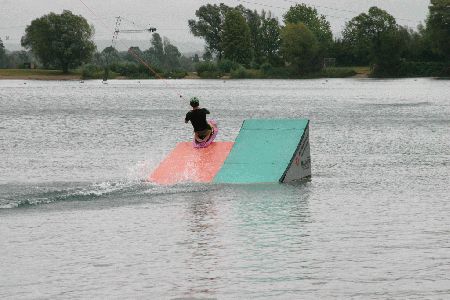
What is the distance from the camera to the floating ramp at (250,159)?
78.3ft

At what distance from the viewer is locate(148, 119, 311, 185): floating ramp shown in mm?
23859

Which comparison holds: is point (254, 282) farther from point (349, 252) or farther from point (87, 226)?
point (87, 226)

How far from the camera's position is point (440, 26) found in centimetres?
19150

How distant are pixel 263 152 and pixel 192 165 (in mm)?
1687

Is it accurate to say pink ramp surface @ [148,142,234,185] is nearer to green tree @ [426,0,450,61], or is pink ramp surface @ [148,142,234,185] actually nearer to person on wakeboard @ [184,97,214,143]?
person on wakeboard @ [184,97,214,143]

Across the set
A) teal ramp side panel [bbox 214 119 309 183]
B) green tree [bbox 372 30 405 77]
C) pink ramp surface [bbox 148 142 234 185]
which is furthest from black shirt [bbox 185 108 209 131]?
green tree [bbox 372 30 405 77]

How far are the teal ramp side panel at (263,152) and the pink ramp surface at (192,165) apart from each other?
0.94ft

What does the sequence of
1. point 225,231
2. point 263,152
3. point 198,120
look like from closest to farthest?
1. point 225,231
2. point 263,152
3. point 198,120

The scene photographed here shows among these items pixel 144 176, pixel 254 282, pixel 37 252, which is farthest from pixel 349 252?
pixel 144 176

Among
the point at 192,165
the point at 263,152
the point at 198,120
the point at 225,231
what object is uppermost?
the point at 198,120

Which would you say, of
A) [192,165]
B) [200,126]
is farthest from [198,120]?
[192,165]

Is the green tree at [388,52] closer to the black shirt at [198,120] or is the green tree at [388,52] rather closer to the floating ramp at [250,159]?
the black shirt at [198,120]

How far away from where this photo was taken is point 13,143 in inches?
1725

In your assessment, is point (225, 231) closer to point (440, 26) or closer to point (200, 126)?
point (200, 126)
